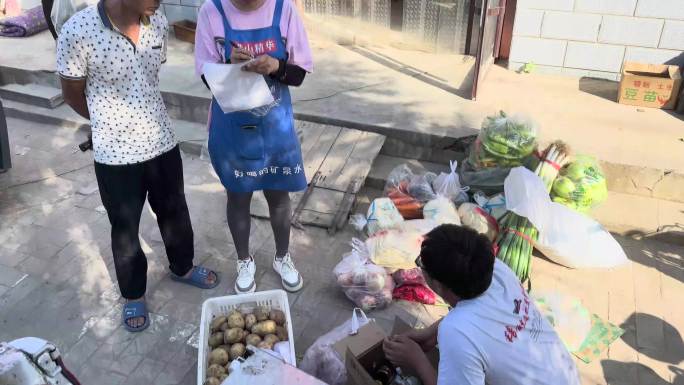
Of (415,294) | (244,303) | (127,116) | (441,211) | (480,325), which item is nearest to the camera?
(480,325)

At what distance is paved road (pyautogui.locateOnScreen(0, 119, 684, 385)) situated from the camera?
2.93 metres

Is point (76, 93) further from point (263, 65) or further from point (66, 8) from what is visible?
point (263, 65)

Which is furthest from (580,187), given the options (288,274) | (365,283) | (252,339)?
(252,339)

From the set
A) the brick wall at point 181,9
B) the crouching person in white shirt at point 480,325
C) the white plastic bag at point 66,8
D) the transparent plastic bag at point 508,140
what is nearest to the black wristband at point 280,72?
the white plastic bag at point 66,8

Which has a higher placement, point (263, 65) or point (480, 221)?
point (263, 65)

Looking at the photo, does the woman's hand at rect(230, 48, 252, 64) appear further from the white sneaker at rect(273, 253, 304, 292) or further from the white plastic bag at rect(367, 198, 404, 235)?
the white plastic bag at rect(367, 198, 404, 235)

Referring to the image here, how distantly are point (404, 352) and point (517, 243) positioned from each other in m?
1.47

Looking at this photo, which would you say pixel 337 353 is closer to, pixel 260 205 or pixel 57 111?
pixel 260 205

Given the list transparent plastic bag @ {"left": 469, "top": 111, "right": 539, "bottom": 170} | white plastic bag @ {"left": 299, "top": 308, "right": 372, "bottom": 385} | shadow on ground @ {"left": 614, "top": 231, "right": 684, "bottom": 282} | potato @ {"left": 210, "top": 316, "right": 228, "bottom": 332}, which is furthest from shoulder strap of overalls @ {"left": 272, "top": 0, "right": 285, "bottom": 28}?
shadow on ground @ {"left": 614, "top": 231, "right": 684, "bottom": 282}

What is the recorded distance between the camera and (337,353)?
2.53 meters

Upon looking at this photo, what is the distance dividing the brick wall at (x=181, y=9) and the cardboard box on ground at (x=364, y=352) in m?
5.52

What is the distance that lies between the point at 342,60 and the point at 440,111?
5.58 ft

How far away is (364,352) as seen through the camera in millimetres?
2420

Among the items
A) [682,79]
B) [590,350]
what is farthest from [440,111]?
[590,350]
